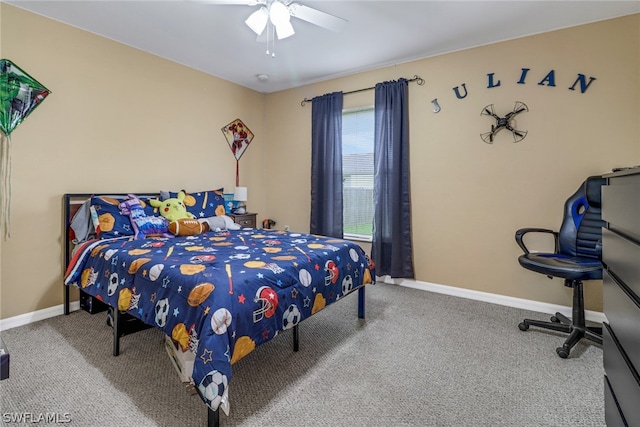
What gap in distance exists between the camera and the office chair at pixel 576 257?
223 cm

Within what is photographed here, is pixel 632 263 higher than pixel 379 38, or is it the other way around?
pixel 379 38

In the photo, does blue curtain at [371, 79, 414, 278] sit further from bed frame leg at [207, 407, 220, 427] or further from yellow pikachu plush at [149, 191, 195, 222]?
bed frame leg at [207, 407, 220, 427]

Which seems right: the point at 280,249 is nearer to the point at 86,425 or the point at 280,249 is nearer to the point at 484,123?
the point at 86,425

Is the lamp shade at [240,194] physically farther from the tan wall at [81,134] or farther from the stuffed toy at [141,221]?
the stuffed toy at [141,221]

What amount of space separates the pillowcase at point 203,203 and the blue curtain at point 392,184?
190 cm

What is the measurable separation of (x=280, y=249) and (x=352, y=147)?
7.49ft

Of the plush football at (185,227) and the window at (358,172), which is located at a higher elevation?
the window at (358,172)

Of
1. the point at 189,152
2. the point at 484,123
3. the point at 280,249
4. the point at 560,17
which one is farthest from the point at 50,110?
the point at 560,17

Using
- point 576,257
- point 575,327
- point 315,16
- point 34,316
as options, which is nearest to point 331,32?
point 315,16

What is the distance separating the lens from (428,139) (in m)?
3.60

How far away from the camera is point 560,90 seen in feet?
9.50

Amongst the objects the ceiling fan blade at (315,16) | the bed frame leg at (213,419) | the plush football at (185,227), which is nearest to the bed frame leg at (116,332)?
the plush football at (185,227)

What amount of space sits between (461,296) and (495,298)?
33 centimetres

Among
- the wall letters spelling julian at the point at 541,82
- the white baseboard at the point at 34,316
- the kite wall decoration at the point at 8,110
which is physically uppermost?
the wall letters spelling julian at the point at 541,82
